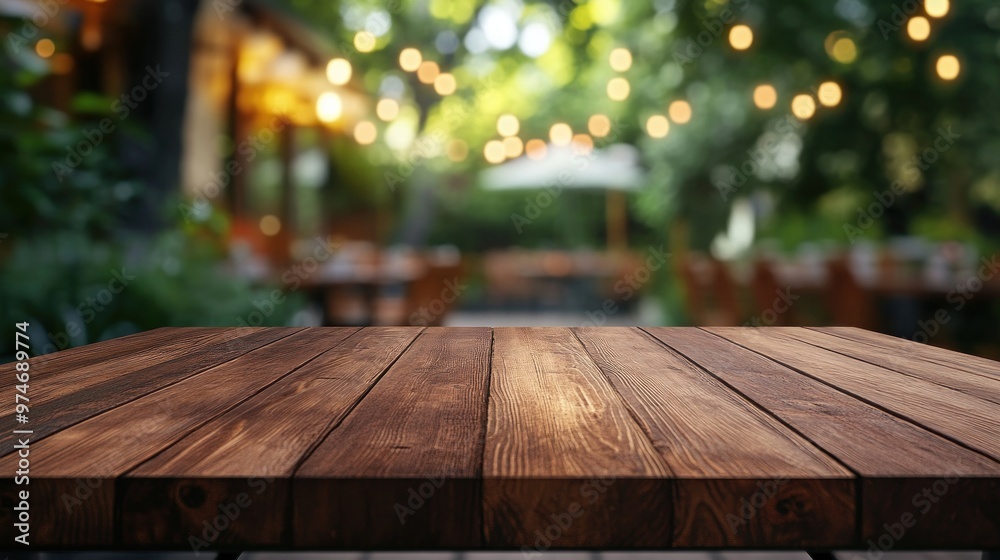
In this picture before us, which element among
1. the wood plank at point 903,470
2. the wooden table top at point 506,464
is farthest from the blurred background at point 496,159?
the wood plank at point 903,470

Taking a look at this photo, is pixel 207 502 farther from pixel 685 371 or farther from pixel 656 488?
pixel 685 371

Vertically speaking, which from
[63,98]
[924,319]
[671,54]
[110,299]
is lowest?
[924,319]

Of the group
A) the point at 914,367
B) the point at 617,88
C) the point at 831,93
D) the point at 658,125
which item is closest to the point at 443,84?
the point at 617,88

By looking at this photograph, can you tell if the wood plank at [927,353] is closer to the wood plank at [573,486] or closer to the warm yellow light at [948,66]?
the wood plank at [573,486]

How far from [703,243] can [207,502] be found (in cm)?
1053

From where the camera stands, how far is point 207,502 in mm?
727

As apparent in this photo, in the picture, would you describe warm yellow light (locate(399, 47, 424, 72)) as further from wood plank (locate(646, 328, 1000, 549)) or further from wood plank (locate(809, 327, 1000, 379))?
wood plank (locate(646, 328, 1000, 549))

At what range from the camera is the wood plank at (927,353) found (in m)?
1.34

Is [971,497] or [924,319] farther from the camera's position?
[924,319]

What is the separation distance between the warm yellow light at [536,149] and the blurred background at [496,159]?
16.0 inches

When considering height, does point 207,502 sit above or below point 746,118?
below

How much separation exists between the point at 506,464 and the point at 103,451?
42 cm

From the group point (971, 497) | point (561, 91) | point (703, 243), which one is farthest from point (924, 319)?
point (561, 91)

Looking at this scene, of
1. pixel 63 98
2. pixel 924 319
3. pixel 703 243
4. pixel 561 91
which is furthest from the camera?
pixel 561 91
